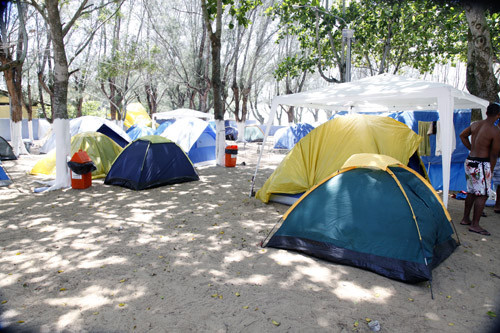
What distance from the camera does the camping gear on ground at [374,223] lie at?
12.0 ft

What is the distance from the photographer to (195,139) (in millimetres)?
12008

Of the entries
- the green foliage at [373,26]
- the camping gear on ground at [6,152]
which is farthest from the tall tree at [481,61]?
the camping gear on ground at [6,152]

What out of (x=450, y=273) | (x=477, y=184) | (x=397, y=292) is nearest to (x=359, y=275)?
(x=397, y=292)

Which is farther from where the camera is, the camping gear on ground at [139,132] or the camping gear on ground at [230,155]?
the camping gear on ground at [139,132]

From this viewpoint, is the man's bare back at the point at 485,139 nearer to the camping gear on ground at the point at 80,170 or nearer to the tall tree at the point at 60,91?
the camping gear on ground at the point at 80,170

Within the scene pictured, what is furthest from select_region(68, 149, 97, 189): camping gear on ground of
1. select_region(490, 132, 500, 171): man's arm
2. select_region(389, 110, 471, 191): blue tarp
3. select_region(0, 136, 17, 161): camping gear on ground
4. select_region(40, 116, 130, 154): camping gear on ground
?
select_region(490, 132, 500, 171): man's arm

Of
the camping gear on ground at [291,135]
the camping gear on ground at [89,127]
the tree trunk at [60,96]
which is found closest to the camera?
the tree trunk at [60,96]

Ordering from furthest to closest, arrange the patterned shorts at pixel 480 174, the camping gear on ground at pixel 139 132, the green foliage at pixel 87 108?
the green foliage at pixel 87 108, the camping gear on ground at pixel 139 132, the patterned shorts at pixel 480 174

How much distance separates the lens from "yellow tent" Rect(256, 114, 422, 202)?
5641 millimetres

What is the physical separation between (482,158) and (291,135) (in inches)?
492

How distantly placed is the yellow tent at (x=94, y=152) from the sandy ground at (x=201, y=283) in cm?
348

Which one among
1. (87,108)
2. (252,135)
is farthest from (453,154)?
(87,108)

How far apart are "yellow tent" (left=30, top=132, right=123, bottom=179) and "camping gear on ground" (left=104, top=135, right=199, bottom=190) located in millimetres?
1093

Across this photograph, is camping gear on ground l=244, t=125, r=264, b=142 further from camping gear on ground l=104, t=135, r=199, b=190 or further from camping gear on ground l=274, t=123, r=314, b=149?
camping gear on ground l=104, t=135, r=199, b=190
